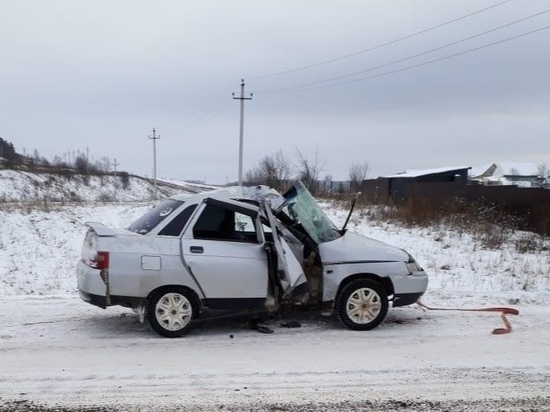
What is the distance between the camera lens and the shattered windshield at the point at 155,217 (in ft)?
22.2

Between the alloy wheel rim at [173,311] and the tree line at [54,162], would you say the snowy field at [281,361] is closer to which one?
the alloy wheel rim at [173,311]

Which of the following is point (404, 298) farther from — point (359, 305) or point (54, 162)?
point (54, 162)

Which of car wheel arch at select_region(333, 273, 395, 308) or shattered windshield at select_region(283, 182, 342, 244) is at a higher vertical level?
shattered windshield at select_region(283, 182, 342, 244)

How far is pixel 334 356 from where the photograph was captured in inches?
233

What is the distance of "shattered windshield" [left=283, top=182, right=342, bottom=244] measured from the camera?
7219 mm

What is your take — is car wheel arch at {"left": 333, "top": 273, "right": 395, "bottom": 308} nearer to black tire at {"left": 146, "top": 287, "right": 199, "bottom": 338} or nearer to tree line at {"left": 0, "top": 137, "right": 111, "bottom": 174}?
black tire at {"left": 146, "top": 287, "right": 199, "bottom": 338}

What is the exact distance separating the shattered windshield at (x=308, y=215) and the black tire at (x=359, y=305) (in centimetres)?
73

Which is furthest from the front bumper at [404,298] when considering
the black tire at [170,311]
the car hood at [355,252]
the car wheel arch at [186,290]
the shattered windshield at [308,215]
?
the black tire at [170,311]

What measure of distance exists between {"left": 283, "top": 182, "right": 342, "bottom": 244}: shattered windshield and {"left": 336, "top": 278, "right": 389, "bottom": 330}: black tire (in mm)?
733

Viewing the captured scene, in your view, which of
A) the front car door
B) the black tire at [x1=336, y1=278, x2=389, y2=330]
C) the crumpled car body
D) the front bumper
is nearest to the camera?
the crumpled car body

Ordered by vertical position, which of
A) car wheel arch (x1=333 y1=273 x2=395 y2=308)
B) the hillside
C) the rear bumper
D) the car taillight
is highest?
the hillside

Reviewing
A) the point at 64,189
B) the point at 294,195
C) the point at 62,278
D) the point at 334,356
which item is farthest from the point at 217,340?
the point at 64,189

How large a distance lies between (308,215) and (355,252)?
798mm

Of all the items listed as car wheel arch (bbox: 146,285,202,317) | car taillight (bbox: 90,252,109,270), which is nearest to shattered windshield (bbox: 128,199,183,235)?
car taillight (bbox: 90,252,109,270)
